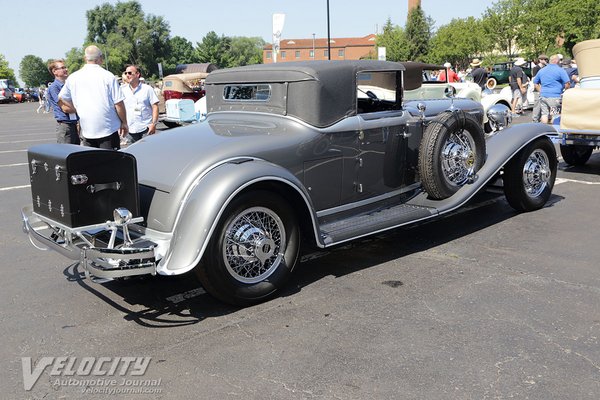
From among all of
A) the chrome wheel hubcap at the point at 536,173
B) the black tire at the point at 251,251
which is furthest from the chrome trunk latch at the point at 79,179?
the chrome wheel hubcap at the point at 536,173

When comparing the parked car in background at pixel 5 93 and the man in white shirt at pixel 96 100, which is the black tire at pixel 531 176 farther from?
the parked car in background at pixel 5 93

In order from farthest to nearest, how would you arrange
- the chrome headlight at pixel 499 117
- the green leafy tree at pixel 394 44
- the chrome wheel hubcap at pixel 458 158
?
the green leafy tree at pixel 394 44
the chrome headlight at pixel 499 117
the chrome wheel hubcap at pixel 458 158

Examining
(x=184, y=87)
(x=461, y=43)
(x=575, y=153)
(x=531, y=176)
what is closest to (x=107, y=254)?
(x=531, y=176)

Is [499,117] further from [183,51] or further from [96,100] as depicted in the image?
[183,51]

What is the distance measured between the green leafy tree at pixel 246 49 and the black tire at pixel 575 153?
395ft

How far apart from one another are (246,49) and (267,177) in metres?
138

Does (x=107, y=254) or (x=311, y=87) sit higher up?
(x=311, y=87)

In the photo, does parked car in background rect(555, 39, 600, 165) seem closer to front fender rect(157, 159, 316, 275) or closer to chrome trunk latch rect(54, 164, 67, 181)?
front fender rect(157, 159, 316, 275)

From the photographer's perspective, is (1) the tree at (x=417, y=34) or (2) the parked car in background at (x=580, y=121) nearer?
(2) the parked car in background at (x=580, y=121)

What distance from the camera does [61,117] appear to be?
23.1ft

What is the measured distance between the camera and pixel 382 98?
545 centimetres

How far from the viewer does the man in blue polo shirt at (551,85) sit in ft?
34.4

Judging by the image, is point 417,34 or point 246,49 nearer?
point 417,34

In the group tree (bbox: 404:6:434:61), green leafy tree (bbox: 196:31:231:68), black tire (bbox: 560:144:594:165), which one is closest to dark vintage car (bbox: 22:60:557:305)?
black tire (bbox: 560:144:594:165)
